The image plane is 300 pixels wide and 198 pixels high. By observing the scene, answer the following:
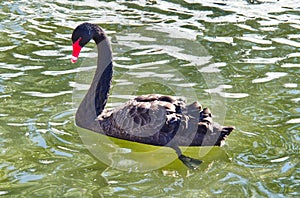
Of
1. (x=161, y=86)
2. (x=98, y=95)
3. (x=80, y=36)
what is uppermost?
(x=80, y=36)

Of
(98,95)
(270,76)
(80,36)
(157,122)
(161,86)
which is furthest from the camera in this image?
(270,76)

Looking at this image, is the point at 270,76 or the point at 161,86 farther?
the point at 270,76

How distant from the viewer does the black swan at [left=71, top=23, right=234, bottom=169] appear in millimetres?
5227

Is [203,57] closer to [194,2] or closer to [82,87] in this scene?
[82,87]

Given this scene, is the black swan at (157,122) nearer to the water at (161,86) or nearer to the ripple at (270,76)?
the water at (161,86)

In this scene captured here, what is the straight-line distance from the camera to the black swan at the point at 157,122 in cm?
523

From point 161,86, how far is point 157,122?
1.45 metres

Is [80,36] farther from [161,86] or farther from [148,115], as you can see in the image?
[161,86]

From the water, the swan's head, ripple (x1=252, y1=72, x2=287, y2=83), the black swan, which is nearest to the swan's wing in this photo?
the black swan

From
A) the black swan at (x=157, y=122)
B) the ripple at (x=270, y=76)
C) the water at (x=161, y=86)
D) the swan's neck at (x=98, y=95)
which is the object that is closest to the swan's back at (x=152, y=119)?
the black swan at (x=157, y=122)

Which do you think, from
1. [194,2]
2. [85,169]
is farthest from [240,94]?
[194,2]

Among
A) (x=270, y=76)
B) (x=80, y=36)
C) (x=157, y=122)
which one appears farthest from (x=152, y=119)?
(x=270, y=76)

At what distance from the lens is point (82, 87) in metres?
6.71

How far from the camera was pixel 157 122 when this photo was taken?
527cm
